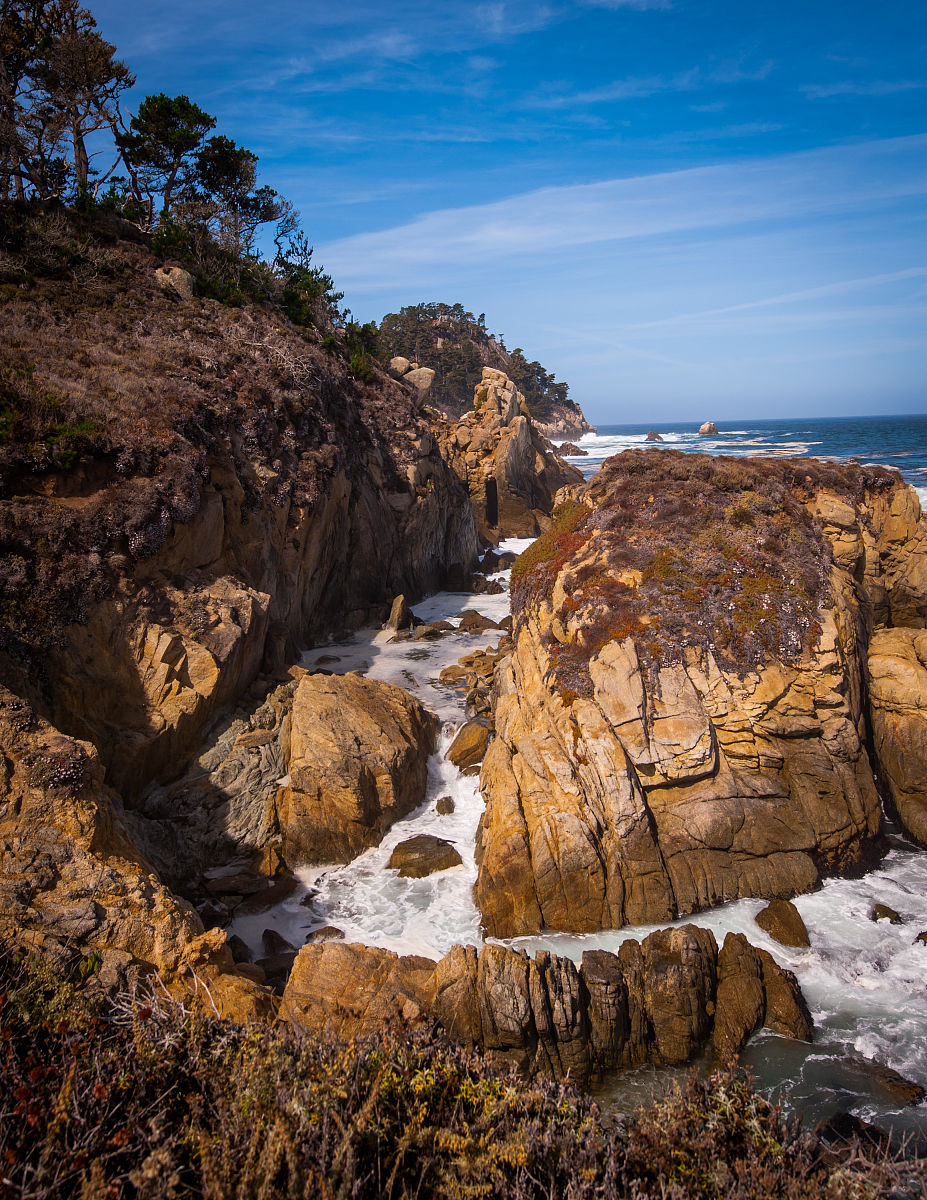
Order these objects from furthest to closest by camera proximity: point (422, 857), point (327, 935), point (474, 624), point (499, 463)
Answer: point (499, 463) < point (474, 624) < point (422, 857) < point (327, 935)

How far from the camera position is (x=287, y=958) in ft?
41.8

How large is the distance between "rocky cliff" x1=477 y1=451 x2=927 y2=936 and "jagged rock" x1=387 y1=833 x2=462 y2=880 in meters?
0.87

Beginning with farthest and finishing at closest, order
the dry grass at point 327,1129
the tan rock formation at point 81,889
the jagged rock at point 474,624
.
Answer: the jagged rock at point 474,624, the tan rock formation at point 81,889, the dry grass at point 327,1129

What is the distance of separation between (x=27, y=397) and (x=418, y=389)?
29408mm

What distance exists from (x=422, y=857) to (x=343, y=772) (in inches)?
111

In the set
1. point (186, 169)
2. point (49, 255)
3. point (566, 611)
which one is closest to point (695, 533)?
point (566, 611)

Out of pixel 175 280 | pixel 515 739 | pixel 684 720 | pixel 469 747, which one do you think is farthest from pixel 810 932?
pixel 175 280

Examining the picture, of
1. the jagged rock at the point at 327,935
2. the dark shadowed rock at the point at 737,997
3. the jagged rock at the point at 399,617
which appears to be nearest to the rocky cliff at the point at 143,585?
the jagged rock at the point at 327,935

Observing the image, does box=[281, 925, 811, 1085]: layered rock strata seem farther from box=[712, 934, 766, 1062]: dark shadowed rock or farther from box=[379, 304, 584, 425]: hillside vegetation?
box=[379, 304, 584, 425]: hillside vegetation

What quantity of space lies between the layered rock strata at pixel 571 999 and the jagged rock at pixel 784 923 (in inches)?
50.3

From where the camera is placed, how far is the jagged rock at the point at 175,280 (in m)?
27.8

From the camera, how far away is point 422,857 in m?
15.6

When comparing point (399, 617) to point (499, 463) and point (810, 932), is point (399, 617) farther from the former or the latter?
point (810, 932)

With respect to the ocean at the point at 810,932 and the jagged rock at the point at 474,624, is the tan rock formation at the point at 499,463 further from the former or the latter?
the ocean at the point at 810,932
